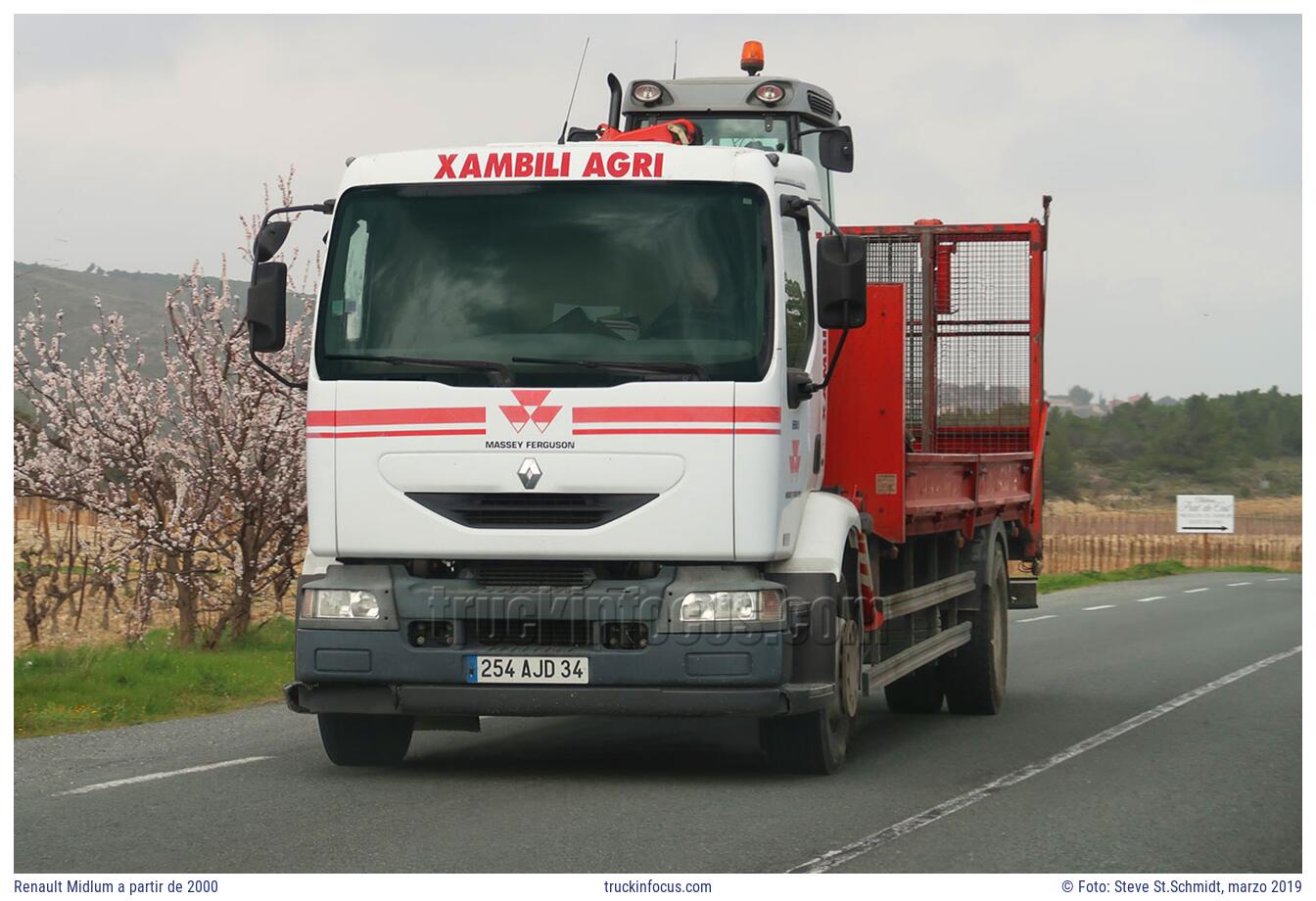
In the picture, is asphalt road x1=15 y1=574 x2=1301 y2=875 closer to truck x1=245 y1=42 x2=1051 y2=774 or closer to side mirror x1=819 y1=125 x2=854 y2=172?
truck x1=245 y1=42 x2=1051 y2=774

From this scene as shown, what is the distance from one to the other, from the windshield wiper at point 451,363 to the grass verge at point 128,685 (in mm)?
3800

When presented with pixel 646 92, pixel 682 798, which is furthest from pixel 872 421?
pixel 646 92

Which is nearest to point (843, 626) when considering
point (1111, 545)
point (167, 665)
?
point (167, 665)

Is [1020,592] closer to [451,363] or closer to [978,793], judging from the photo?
[978,793]

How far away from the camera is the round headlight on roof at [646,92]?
13492 millimetres

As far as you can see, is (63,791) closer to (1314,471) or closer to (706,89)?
(1314,471)

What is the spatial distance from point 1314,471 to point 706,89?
6583 mm

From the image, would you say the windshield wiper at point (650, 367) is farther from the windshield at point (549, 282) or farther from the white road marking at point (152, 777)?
the white road marking at point (152, 777)

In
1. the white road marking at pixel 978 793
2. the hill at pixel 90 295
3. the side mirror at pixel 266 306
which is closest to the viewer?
the white road marking at pixel 978 793

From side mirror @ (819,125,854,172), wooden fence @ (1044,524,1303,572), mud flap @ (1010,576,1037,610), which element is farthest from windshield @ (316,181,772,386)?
wooden fence @ (1044,524,1303,572)

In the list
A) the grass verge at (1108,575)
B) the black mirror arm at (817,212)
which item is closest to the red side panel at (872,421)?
the black mirror arm at (817,212)

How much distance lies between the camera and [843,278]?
30.1 ft

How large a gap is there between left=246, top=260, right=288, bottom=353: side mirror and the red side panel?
2935mm

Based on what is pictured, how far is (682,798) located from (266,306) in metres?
3.05
